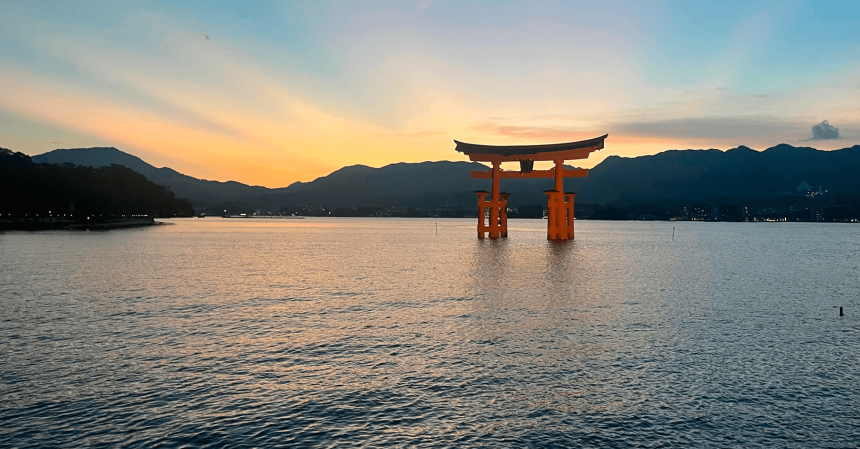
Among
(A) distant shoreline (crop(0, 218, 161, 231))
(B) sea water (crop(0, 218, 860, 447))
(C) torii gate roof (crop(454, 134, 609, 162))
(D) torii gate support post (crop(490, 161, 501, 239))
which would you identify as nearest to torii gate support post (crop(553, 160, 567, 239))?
(C) torii gate roof (crop(454, 134, 609, 162))

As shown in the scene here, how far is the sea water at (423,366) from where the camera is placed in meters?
12.1

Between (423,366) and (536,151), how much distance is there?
68.2 m

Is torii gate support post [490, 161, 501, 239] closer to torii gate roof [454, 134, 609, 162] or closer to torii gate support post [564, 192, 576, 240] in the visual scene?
torii gate roof [454, 134, 609, 162]

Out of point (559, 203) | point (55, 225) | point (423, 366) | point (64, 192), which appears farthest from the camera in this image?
point (55, 225)

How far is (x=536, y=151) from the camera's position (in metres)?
82.3

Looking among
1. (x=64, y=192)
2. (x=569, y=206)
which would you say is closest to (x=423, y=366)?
(x=569, y=206)

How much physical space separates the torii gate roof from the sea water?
41.8m

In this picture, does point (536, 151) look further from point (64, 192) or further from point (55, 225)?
point (55, 225)

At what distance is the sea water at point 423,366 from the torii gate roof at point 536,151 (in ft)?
137

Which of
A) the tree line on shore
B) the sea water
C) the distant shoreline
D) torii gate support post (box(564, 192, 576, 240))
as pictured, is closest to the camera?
the sea water

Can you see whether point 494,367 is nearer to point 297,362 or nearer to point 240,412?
point 297,362

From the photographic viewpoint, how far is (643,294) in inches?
1412

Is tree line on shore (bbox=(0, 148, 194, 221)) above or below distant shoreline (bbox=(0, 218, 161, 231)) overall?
above

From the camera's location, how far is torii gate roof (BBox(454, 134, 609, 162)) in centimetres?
7712
